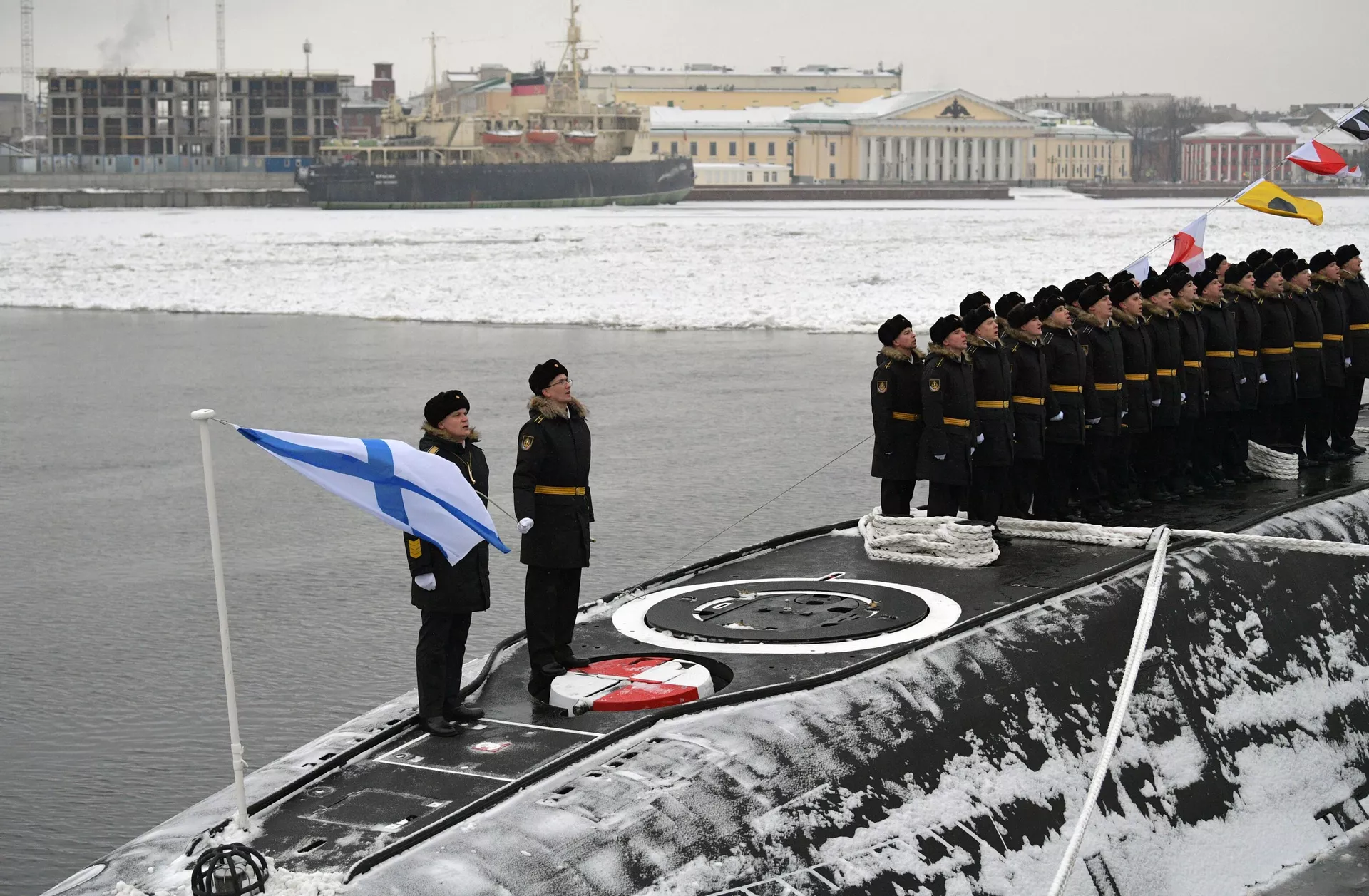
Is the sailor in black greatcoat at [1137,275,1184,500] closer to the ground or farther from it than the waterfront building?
closer to the ground

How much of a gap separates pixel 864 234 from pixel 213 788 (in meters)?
49.1

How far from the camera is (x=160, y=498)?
1436 centimetres

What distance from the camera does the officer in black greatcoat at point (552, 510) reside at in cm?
722

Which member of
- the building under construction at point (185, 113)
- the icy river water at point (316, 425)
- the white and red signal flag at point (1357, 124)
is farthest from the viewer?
the building under construction at point (185, 113)

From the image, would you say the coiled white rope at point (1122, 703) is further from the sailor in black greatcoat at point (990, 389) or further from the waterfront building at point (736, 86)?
the waterfront building at point (736, 86)

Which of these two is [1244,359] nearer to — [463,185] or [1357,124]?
[1357,124]

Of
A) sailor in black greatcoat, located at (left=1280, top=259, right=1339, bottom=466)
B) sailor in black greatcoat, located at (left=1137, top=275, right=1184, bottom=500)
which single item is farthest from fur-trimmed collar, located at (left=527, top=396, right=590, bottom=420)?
sailor in black greatcoat, located at (left=1280, top=259, right=1339, bottom=466)

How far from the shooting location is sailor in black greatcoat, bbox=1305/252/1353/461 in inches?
487

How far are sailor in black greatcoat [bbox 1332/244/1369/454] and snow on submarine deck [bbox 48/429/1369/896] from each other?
341 cm

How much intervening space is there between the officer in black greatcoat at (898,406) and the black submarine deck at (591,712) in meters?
0.51

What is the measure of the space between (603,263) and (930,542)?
34052 mm

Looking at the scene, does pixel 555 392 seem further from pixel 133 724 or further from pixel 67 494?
pixel 67 494

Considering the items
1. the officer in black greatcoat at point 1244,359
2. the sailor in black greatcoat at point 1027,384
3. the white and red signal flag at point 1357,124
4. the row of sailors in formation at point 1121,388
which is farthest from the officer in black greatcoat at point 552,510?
the white and red signal flag at point 1357,124

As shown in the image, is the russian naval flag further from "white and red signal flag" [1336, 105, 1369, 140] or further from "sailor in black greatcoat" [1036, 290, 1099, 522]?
"white and red signal flag" [1336, 105, 1369, 140]
